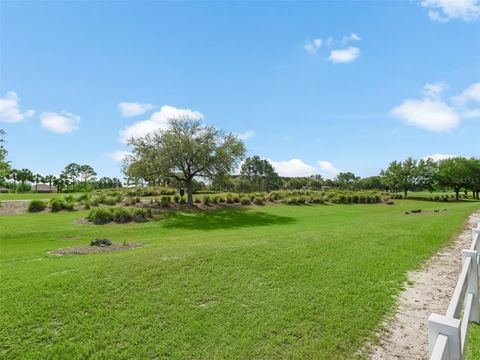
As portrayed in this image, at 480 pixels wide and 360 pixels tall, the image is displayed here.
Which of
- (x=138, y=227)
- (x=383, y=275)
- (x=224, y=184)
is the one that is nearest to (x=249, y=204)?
(x=224, y=184)

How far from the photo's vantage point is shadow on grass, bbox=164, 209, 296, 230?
18.4 meters

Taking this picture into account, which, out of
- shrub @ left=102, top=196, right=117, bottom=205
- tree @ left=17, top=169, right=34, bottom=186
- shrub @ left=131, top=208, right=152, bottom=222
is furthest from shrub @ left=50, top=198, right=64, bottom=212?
tree @ left=17, top=169, right=34, bottom=186

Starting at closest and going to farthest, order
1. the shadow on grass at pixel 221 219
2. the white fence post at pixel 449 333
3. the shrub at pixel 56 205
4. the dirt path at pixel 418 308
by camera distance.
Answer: the white fence post at pixel 449 333
the dirt path at pixel 418 308
the shadow on grass at pixel 221 219
the shrub at pixel 56 205

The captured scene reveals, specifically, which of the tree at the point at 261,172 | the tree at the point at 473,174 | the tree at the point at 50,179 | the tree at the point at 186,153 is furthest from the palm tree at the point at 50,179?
the tree at the point at 473,174

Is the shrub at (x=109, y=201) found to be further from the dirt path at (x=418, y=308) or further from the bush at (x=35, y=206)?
the dirt path at (x=418, y=308)

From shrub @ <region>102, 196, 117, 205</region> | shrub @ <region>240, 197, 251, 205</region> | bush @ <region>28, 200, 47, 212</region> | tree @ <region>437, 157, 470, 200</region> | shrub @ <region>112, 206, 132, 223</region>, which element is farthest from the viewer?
tree @ <region>437, 157, 470, 200</region>

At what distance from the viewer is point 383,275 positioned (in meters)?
6.39

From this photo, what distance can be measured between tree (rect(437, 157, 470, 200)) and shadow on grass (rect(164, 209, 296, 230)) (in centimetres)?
4558

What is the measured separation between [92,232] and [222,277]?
11565 mm

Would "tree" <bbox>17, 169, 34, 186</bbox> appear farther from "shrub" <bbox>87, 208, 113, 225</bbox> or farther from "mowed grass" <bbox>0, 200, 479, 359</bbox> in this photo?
"mowed grass" <bbox>0, 200, 479, 359</bbox>

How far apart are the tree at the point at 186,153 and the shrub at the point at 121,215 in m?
7.21

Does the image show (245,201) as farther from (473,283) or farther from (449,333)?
(449,333)

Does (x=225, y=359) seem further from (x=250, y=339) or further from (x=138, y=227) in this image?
(x=138, y=227)

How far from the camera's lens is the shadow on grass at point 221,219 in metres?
18.4
